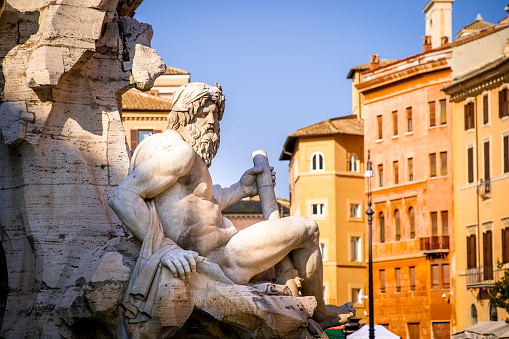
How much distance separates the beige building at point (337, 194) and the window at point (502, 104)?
1938cm

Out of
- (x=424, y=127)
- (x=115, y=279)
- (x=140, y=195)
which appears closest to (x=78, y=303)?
(x=115, y=279)

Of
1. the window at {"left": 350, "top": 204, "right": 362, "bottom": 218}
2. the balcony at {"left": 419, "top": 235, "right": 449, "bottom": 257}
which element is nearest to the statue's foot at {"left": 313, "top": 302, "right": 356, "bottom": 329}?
the balcony at {"left": 419, "top": 235, "right": 449, "bottom": 257}

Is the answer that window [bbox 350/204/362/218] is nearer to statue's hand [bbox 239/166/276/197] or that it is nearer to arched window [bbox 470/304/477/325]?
arched window [bbox 470/304/477/325]

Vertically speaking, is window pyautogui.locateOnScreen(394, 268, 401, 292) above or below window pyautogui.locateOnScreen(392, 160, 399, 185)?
below

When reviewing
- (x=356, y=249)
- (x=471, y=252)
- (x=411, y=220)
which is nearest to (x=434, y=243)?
(x=411, y=220)

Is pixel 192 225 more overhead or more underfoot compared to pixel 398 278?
more underfoot

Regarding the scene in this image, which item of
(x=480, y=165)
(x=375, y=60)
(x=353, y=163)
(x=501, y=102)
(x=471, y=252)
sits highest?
(x=375, y=60)

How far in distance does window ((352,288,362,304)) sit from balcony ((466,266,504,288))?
14408 mm

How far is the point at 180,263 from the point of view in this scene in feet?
28.4

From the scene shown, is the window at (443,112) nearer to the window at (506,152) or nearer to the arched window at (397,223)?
the arched window at (397,223)

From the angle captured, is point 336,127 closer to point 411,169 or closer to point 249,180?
point 411,169

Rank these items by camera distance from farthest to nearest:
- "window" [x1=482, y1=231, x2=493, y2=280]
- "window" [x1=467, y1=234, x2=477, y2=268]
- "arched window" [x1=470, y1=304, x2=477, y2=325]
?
"window" [x1=467, y1=234, x2=477, y2=268] < "arched window" [x1=470, y1=304, x2=477, y2=325] < "window" [x1=482, y1=231, x2=493, y2=280]

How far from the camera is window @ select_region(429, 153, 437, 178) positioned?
5797 cm

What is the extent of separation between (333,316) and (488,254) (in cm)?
4130
